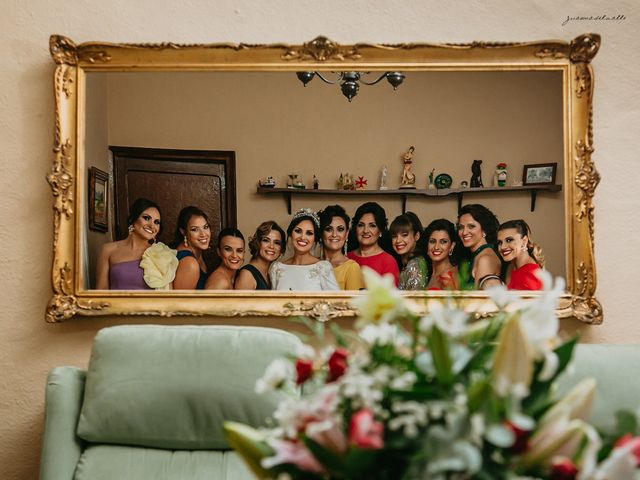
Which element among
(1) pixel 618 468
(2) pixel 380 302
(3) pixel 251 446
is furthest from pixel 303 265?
(1) pixel 618 468

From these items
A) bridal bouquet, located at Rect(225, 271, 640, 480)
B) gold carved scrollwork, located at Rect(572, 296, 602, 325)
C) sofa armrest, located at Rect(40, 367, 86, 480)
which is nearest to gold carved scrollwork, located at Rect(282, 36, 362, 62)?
gold carved scrollwork, located at Rect(572, 296, 602, 325)

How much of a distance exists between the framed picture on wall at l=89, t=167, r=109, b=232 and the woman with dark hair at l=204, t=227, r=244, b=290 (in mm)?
393

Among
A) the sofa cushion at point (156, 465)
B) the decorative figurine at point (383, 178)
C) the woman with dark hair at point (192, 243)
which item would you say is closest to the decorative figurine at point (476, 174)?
the decorative figurine at point (383, 178)

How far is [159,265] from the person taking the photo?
259 centimetres

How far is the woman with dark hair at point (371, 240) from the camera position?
2.60 metres

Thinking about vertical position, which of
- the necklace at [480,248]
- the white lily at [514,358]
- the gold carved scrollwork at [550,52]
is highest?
the gold carved scrollwork at [550,52]

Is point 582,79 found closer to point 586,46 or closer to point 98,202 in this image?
point 586,46

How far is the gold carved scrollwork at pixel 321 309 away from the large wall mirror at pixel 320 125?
1.01ft

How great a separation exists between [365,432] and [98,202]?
71.6 inches

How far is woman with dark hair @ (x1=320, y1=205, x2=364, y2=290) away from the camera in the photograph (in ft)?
8.53

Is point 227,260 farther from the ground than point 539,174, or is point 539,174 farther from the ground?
point 539,174

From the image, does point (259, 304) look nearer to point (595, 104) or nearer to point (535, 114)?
point (535, 114)

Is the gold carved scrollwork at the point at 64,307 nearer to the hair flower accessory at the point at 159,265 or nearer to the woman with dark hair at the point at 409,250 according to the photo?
the hair flower accessory at the point at 159,265

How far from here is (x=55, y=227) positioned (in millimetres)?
2562
